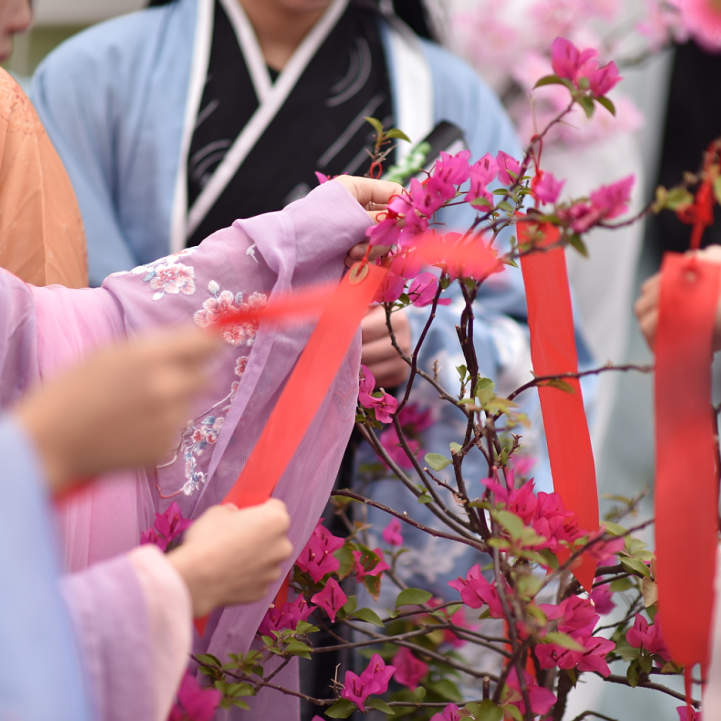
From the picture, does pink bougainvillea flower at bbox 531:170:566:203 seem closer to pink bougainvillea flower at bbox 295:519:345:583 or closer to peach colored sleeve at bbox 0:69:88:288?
pink bougainvillea flower at bbox 295:519:345:583

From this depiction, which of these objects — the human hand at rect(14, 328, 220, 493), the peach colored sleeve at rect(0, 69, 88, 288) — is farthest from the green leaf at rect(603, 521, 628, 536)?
the peach colored sleeve at rect(0, 69, 88, 288)

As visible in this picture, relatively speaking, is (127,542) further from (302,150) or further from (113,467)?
(302,150)

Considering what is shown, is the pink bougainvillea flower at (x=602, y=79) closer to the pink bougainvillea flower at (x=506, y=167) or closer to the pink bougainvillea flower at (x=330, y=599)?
Answer: the pink bougainvillea flower at (x=506, y=167)

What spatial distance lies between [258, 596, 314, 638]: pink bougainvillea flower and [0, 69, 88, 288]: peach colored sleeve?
34 centimetres

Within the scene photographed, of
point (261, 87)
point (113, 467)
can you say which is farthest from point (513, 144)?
point (113, 467)

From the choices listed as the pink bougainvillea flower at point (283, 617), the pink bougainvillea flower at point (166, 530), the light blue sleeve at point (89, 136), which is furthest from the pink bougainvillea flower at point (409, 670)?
the light blue sleeve at point (89, 136)

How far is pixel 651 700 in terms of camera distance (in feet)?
4.48

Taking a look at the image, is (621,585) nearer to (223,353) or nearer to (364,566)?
(364,566)

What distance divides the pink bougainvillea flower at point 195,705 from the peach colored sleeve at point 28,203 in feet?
1.26

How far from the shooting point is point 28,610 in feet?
1.04

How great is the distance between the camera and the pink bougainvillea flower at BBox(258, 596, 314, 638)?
0.55 metres

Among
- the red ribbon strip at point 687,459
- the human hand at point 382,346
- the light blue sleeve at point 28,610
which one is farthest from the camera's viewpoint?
the human hand at point 382,346

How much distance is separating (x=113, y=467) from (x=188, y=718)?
0.61 feet

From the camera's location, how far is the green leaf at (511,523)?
427 mm
